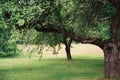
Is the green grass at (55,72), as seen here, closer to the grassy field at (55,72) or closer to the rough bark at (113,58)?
the grassy field at (55,72)

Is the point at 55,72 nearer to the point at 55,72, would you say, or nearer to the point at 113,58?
the point at 55,72

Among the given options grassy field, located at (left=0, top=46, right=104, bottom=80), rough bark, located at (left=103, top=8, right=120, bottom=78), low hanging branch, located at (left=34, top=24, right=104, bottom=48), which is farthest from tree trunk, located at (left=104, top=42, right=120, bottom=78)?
grassy field, located at (left=0, top=46, right=104, bottom=80)

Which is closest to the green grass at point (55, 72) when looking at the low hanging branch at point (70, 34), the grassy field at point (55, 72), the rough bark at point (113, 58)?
the grassy field at point (55, 72)

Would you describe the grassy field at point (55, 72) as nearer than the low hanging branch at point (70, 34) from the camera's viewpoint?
No

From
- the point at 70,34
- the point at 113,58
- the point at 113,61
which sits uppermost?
the point at 70,34

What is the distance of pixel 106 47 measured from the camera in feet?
63.8

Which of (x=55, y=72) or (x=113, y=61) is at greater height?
(x=113, y=61)

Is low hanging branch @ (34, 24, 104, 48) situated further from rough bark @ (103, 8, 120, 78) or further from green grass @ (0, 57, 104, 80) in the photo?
green grass @ (0, 57, 104, 80)

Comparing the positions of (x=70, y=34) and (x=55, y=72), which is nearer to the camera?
(x=70, y=34)

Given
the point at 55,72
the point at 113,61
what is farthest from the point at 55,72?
the point at 113,61

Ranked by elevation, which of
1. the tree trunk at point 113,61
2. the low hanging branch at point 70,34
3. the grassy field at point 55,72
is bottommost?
the grassy field at point 55,72

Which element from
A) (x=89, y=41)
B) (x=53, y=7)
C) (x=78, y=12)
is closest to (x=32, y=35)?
(x=53, y=7)

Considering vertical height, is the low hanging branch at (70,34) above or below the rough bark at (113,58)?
above

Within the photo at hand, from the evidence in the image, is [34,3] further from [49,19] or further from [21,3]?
[49,19]
